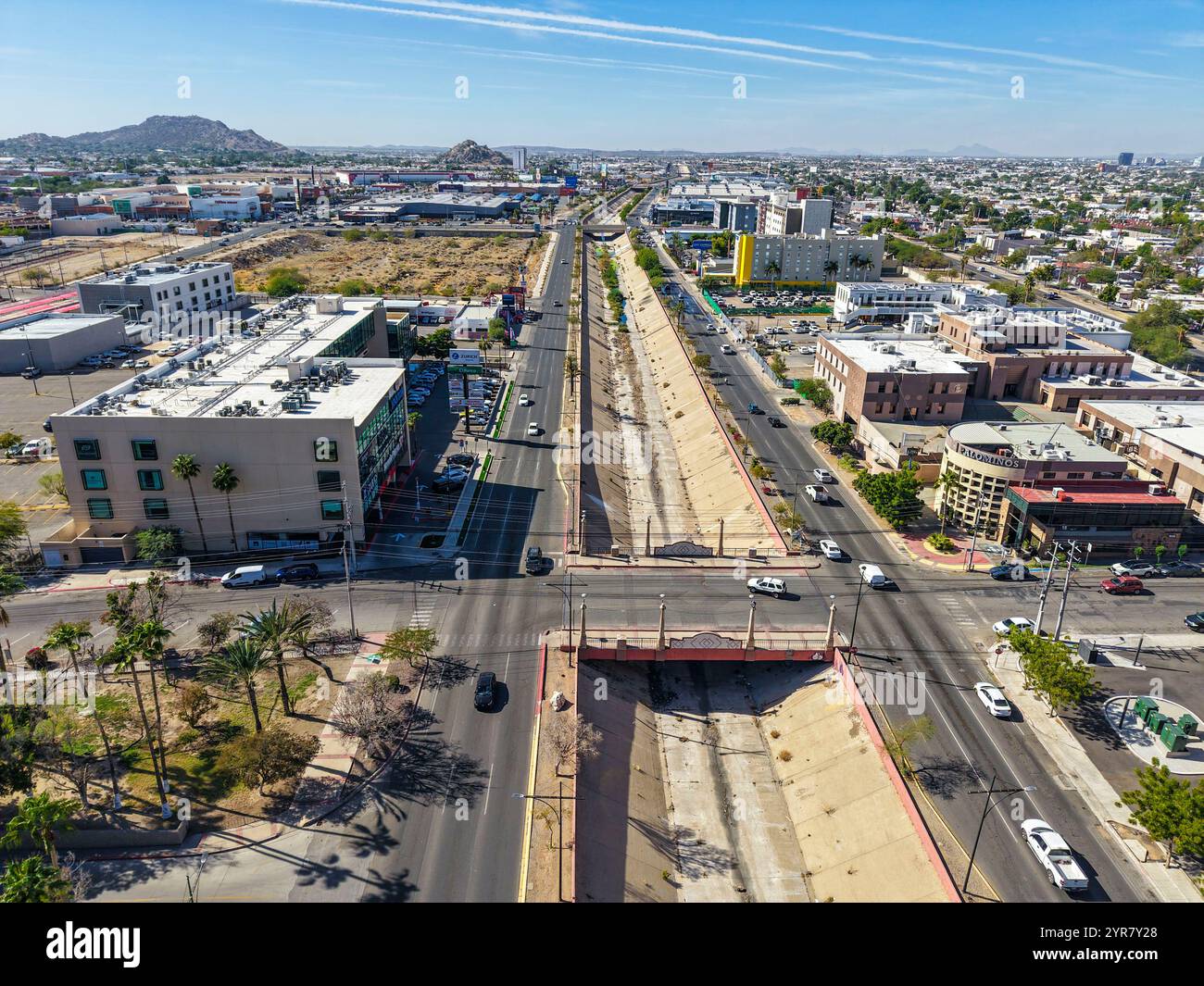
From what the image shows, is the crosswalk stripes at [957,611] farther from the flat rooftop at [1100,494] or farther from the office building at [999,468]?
the flat rooftop at [1100,494]

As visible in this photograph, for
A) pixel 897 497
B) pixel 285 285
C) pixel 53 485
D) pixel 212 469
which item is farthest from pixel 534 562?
pixel 285 285

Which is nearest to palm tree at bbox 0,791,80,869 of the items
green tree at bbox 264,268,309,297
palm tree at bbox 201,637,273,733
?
palm tree at bbox 201,637,273,733

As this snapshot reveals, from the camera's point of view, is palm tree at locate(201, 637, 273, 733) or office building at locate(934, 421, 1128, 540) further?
office building at locate(934, 421, 1128, 540)

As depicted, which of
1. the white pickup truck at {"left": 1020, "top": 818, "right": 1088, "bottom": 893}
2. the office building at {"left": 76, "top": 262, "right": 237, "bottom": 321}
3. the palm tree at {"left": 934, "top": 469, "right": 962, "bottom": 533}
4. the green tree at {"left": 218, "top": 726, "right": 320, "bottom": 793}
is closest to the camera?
the white pickup truck at {"left": 1020, "top": 818, "right": 1088, "bottom": 893}

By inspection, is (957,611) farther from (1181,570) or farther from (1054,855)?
(1054,855)

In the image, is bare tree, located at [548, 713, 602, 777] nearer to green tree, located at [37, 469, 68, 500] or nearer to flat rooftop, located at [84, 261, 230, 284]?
green tree, located at [37, 469, 68, 500]
